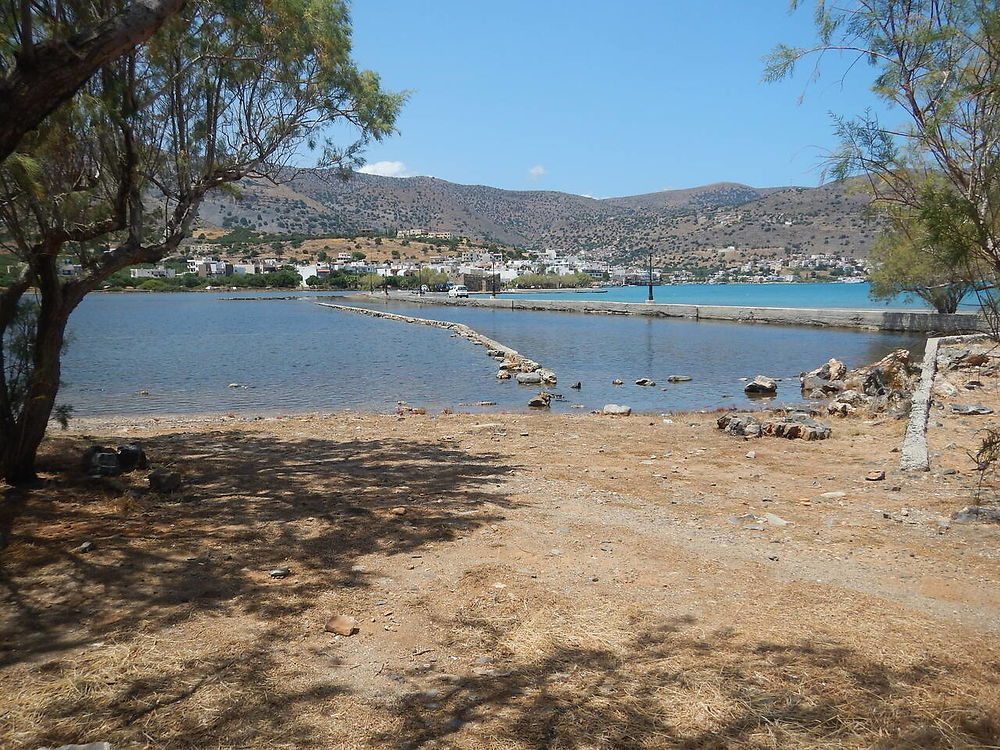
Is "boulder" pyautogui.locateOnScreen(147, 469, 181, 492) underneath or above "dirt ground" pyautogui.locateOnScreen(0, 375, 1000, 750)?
above

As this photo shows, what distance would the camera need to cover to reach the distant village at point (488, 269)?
420 ft

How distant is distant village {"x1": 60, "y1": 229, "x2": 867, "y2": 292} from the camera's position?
128000mm

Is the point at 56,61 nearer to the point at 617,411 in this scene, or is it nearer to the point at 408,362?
the point at 617,411

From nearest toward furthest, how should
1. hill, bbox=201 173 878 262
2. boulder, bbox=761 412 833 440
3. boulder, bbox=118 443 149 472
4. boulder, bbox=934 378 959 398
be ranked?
boulder, bbox=118 443 149 472, boulder, bbox=761 412 833 440, boulder, bbox=934 378 959 398, hill, bbox=201 173 878 262

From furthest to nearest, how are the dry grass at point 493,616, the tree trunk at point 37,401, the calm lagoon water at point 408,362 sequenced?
the calm lagoon water at point 408,362
the tree trunk at point 37,401
the dry grass at point 493,616

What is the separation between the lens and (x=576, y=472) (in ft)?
28.1

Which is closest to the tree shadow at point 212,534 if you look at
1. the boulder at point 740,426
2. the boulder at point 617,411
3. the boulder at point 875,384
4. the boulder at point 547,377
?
the boulder at point 740,426

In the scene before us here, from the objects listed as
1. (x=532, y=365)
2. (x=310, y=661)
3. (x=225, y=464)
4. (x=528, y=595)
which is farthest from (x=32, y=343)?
(x=532, y=365)

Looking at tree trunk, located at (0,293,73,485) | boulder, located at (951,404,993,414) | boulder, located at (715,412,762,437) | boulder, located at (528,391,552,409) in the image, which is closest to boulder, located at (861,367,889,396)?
boulder, located at (951,404,993,414)

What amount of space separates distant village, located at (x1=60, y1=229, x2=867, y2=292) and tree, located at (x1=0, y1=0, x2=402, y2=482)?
107m

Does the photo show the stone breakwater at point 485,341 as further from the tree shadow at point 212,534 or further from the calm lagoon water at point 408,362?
the tree shadow at point 212,534

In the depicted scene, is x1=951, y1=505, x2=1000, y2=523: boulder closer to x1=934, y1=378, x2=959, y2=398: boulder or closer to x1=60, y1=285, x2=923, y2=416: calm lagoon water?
x1=934, y1=378, x2=959, y2=398: boulder

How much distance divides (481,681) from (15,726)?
206 cm

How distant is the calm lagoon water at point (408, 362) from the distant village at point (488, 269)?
7421cm
